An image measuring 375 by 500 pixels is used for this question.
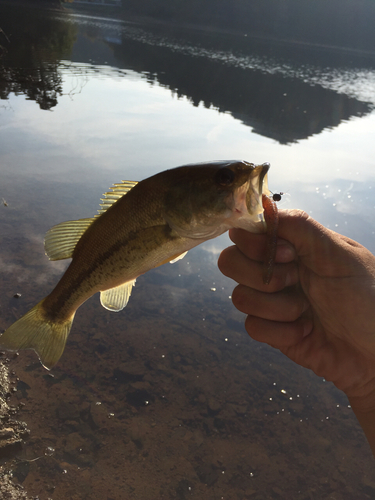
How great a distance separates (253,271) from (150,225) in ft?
2.70

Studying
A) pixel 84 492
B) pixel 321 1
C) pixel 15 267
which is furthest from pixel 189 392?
pixel 321 1

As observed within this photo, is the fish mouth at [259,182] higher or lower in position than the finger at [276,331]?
higher

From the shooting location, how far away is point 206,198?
1955mm

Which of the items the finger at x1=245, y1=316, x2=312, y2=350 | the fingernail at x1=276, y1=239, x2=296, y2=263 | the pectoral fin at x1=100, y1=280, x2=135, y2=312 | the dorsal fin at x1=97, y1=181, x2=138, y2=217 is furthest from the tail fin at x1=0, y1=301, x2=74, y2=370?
the fingernail at x1=276, y1=239, x2=296, y2=263

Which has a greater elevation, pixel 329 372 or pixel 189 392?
pixel 329 372

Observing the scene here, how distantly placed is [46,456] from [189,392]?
168cm

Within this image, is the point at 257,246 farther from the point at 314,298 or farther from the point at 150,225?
the point at 150,225

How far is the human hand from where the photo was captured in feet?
7.41

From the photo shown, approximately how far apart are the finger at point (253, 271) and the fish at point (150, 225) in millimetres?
460

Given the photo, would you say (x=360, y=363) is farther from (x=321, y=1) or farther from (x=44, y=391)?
(x=321, y=1)

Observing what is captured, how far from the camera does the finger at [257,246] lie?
2.29 metres

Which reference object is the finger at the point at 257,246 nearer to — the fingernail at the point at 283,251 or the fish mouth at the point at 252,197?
the fingernail at the point at 283,251

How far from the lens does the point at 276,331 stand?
103 inches

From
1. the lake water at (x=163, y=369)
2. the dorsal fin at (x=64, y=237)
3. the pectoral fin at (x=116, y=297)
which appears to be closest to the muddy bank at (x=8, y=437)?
the lake water at (x=163, y=369)
